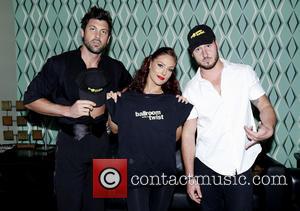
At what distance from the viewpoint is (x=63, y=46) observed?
133 inches

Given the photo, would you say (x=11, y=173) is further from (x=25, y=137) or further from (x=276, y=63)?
(x=276, y=63)

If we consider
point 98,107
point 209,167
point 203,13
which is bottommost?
point 209,167

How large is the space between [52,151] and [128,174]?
1.51 metres

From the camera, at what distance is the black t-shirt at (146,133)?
185cm

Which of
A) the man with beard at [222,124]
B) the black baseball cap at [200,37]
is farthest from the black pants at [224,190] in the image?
the black baseball cap at [200,37]

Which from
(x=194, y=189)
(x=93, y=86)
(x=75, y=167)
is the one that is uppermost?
(x=93, y=86)

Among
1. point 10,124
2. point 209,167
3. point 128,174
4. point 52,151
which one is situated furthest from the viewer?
point 10,124

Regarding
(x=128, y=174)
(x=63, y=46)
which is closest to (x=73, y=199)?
(x=128, y=174)

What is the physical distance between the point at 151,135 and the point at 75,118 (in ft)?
1.63

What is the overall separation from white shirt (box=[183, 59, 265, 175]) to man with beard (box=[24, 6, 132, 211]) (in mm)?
590

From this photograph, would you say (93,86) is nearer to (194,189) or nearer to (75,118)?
(75,118)

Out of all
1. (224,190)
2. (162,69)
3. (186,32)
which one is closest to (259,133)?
(224,190)

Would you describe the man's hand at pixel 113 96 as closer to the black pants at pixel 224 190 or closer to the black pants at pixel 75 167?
the black pants at pixel 75 167

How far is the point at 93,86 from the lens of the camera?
6.18 feet
